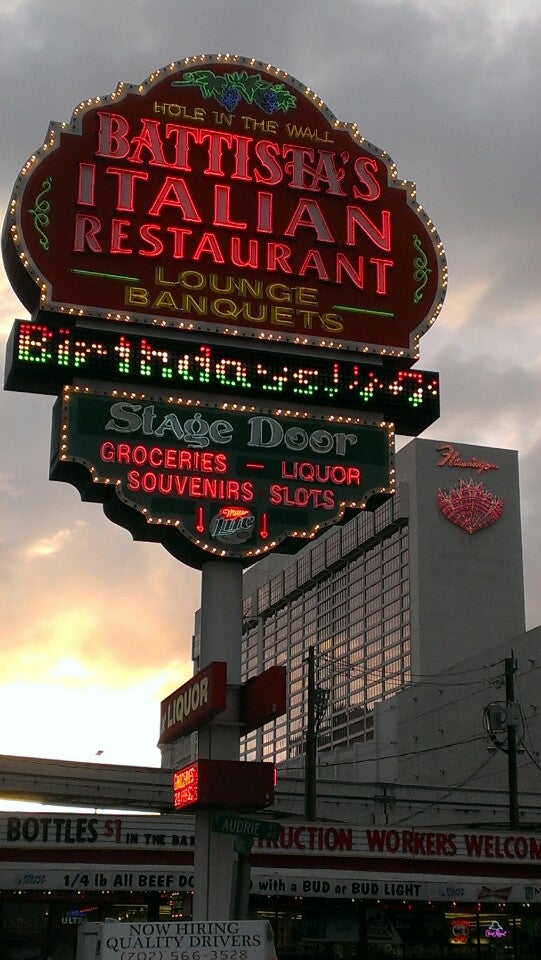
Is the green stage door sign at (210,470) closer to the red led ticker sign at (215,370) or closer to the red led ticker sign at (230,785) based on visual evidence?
the red led ticker sign at (215,370)

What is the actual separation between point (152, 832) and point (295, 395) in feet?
44.8

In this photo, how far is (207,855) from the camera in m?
21.9

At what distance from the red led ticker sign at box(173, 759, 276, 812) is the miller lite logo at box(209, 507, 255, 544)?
3.95 m

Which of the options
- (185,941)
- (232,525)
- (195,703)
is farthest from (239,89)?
(185,941)

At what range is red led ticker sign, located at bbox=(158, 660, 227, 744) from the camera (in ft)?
69.3

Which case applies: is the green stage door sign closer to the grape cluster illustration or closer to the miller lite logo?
the miller lite logo

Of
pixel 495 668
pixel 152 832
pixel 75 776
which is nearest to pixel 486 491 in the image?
pixel 495 668

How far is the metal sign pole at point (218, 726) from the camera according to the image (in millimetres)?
21734

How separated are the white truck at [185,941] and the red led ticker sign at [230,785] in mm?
4319

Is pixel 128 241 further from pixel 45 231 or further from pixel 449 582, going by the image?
pixel 449 582

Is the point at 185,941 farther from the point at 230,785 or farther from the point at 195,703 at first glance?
the point at 195,703

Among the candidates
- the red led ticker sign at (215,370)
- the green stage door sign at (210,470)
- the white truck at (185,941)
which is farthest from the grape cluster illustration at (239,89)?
the white truck at (185,941)

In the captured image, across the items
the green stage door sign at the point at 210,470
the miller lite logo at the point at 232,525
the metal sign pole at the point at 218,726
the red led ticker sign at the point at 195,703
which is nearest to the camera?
the red led ticker sign at the point at 195,703

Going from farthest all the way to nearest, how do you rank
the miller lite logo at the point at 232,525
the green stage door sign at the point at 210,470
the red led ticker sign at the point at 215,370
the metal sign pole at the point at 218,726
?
the red led ticker sign at the point at 215,370 < the miller lite logo at the point at 232,525 < the green stage door sign at the point at 210,470 < the metal sign pole at the point at 218,726
